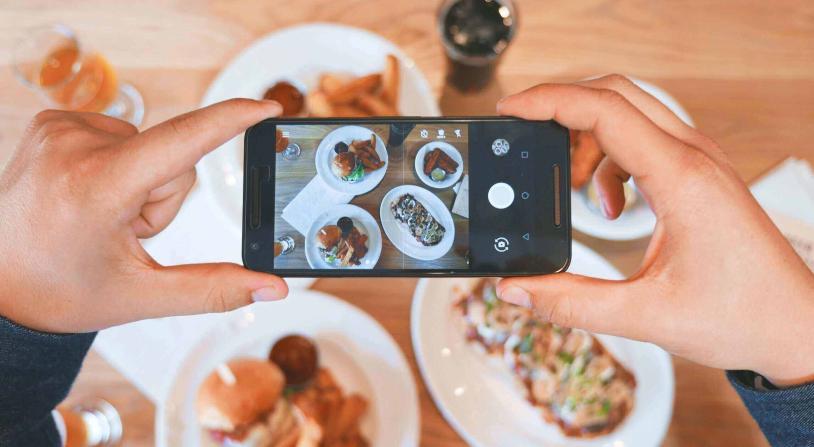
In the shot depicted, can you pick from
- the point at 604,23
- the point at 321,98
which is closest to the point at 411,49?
the point at 321,98

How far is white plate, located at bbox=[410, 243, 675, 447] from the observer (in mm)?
920

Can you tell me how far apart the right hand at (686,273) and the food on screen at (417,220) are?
0.09 meters

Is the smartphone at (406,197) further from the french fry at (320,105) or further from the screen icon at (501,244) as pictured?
the french fry at (320,105)

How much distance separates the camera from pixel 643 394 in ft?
3.12

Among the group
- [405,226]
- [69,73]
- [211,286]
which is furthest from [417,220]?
[69,73]

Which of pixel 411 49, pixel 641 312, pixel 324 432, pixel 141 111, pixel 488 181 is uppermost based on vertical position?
pixel 411 49

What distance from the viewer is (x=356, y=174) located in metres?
0.67

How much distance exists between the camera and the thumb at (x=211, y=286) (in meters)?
0.64

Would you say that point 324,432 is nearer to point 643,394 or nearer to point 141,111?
point 643,394

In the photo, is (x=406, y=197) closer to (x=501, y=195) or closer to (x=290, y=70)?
(x=501, y=195)

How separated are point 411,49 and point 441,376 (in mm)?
546

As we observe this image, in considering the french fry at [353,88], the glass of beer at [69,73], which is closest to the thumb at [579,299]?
the french fry at [353,88]

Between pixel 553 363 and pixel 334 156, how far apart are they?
0.55m

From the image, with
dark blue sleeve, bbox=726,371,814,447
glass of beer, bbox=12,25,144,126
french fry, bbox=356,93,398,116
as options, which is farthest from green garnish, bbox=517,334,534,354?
glass of beer, bbox=12,25,144,126
